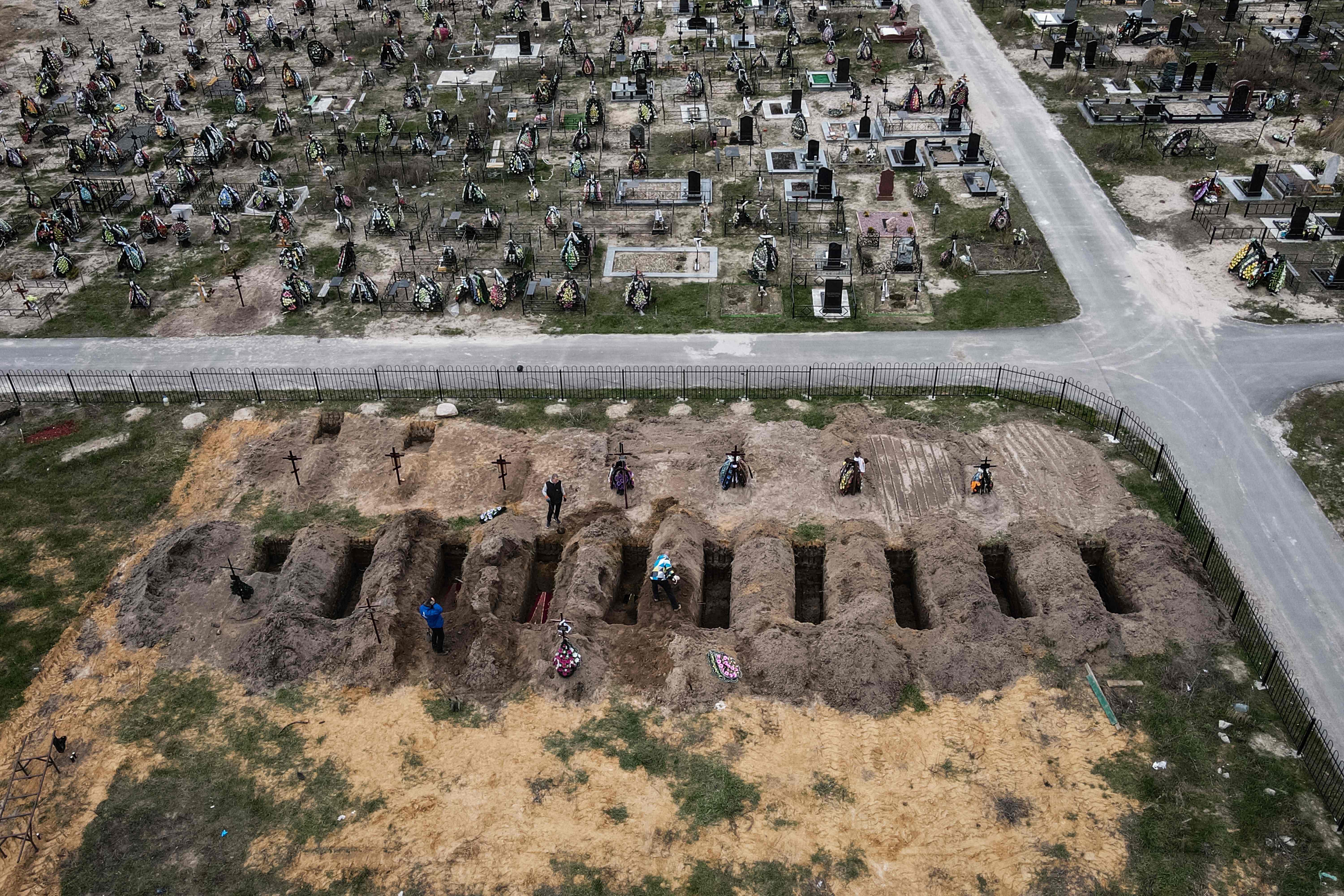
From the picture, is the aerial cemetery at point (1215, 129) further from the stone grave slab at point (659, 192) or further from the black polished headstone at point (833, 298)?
the stone grave slab at point (659, 192)

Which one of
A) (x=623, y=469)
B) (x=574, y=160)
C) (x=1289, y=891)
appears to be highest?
(x=574, y=160)

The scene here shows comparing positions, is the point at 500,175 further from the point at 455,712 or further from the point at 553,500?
the point at 455,712

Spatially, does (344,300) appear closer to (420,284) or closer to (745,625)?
(420,284)

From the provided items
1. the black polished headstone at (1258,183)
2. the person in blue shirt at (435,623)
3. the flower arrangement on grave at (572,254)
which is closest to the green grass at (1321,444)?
the black polished headstone at (1258,183)

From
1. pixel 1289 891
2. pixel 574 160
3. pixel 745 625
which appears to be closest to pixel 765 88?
pixel 574 160

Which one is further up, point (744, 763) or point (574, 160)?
point (574, 160)

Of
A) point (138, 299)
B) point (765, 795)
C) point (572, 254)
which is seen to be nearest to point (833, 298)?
point (572, 254)
